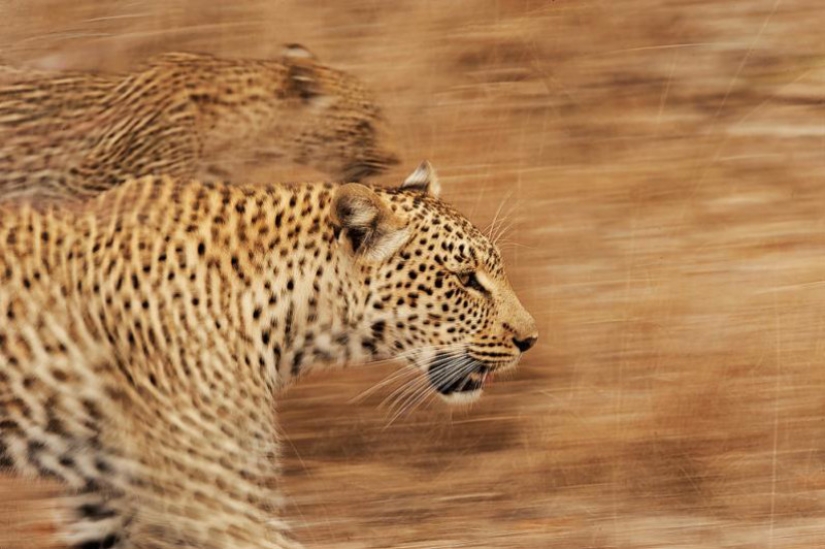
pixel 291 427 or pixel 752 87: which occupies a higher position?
pixel 752 87

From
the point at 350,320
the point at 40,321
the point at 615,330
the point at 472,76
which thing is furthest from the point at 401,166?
the point at 40,321

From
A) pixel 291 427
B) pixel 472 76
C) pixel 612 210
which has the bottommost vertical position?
pixel 291 427

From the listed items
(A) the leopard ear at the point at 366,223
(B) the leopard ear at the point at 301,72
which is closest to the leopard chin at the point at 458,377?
(A) the leopard ear at the point at 366,223

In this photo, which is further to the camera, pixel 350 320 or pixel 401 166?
pixel 401 166

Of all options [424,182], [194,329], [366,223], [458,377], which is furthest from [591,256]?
[194,329]

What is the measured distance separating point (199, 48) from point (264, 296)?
260cm

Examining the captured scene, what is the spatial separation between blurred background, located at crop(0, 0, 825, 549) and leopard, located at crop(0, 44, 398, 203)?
214mm

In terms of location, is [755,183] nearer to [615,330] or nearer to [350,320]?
[615,330]

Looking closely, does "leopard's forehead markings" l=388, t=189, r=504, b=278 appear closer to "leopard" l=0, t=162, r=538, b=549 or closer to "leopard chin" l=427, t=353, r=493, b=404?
"leopard" l=0, t=162, r=538, b=549

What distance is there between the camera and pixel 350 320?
5.73m

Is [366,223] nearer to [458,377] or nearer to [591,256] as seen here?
[458,377]

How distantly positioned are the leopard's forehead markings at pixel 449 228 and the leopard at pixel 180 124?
138cm

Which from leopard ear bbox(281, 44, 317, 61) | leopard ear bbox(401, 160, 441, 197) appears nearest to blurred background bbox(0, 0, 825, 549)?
leopard ear bbox(281, 44, 317, 61)

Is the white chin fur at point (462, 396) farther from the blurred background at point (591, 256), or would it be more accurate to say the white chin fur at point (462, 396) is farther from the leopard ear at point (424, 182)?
the leopard ear at point (424, 182)
